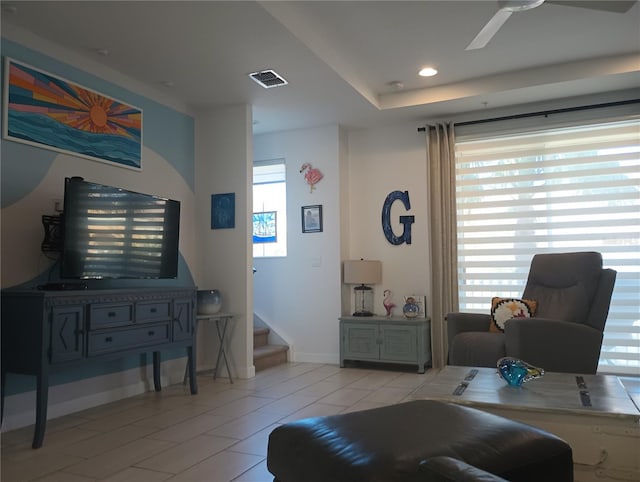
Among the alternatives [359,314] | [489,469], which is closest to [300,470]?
[489,469]

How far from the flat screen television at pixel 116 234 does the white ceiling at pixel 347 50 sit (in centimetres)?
105


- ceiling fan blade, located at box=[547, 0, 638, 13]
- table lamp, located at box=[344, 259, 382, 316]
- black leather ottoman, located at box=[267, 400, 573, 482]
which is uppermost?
ceiling fan blade, located at box=[547, 0, 638, 13]

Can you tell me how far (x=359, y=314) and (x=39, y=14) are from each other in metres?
3.72

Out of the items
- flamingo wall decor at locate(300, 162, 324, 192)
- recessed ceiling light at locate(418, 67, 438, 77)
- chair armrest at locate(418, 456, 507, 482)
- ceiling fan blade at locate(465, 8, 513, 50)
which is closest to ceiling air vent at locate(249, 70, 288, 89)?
recessed ceiling light at locate(418, 67, 438, 77)

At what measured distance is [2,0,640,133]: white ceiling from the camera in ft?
10.3

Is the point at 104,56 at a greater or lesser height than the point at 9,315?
greater

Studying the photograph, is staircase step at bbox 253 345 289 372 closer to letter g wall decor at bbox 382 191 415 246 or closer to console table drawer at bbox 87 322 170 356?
console table drawer at bbox 87 322 170 356

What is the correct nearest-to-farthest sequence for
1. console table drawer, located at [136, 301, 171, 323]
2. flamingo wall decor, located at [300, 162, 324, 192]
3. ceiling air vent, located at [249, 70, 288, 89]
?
console table drawer, located at [136, 301, 171, 323] → ceiling air vent, located at [249, 70, 288, 89] → flamingo wall decor, located at [300, 162, 324, 192]

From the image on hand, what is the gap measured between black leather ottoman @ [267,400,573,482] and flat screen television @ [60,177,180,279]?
2151 mm

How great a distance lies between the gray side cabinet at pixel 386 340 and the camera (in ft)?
15.5

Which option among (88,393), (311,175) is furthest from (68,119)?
(311,175)

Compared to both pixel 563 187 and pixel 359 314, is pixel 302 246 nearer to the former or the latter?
pixel 359 314

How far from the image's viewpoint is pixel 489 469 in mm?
1330

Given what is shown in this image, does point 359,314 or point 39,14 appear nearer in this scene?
point 39,14
